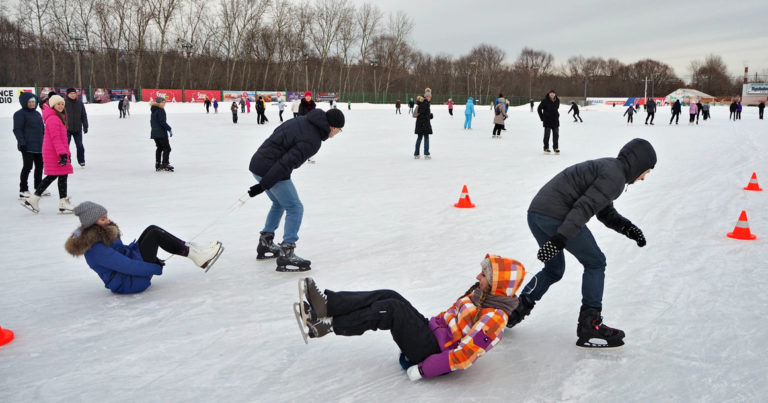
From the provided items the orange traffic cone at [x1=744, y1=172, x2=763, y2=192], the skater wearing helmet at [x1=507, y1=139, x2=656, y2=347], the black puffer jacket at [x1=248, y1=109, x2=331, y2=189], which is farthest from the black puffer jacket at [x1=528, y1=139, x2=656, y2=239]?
the orange traffic cone at [x1=744, y1=172, x2=763, y2=192]

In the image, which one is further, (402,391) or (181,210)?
(181,210)

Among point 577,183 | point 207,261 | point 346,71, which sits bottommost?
point 207,261

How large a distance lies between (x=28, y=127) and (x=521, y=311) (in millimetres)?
7085

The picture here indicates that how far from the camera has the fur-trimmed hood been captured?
3574 mm

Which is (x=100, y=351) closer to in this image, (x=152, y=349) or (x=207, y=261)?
(x=152, y=349)

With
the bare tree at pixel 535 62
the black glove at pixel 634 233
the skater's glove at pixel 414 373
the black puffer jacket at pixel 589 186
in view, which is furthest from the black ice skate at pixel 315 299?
the bare tree at pixel 535 62

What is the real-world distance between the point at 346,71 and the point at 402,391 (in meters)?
74.9

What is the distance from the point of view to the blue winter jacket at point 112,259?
3.59 metres

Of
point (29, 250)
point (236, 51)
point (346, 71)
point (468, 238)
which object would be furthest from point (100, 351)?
point (346, 71)

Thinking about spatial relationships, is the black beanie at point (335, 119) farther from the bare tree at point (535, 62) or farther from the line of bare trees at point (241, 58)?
the bare tree at point (535, 62)

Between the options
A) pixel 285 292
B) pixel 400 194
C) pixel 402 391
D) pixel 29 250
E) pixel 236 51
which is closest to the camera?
pixel 402 391

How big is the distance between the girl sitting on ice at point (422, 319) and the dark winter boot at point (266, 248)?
209 centimetres

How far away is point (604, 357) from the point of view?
3.01 m

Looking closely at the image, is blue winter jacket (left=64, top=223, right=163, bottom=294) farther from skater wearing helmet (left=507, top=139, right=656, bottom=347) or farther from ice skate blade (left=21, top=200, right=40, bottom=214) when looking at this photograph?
ice skate blade (left=21, top=200, right=40, bottom=214)
